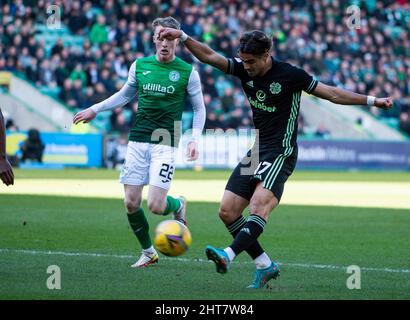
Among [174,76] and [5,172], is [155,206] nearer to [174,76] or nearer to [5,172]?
[174,76]

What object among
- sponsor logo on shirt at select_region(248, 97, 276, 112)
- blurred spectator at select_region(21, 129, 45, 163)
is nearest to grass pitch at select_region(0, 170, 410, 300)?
sponsor logo on shirt at select_region(248, 97, 276, 112)

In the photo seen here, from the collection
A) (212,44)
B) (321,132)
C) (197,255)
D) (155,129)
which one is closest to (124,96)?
(155,129)

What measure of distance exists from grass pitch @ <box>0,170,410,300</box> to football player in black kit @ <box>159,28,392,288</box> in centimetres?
66

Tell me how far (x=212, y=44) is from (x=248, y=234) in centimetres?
2755

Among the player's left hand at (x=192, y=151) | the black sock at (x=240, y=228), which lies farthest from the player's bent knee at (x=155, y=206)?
the black sock at (x=240, y=228)

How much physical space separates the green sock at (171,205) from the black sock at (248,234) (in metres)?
2.12

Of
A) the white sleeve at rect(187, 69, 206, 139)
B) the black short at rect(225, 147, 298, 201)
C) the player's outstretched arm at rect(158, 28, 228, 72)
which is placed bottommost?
the black short at rect(225, 147, 298, 201)

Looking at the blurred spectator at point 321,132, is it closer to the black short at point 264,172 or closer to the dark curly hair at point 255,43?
the black short at point 264,172

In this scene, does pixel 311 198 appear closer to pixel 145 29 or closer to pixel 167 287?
pixel 167 287

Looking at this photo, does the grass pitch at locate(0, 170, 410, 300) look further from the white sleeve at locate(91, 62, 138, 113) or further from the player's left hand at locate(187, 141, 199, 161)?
the white sleeve at locate(91, 62, 138, 113)

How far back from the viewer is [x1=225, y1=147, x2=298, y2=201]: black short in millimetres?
8672

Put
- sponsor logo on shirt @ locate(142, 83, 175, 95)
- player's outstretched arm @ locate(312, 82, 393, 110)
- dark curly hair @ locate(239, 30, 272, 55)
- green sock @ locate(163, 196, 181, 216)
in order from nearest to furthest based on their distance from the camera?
1. dark curly hair @ locate(239, 30, 272, 55)
2. player's outstretched arm @ locate(312, 82, 393, 110)
3. sponsor logo on shirt @ locate(142, 83, 175, 95)
4. green sock @ locate(163, 196, 181, 216)

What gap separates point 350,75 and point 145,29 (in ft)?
28.1
